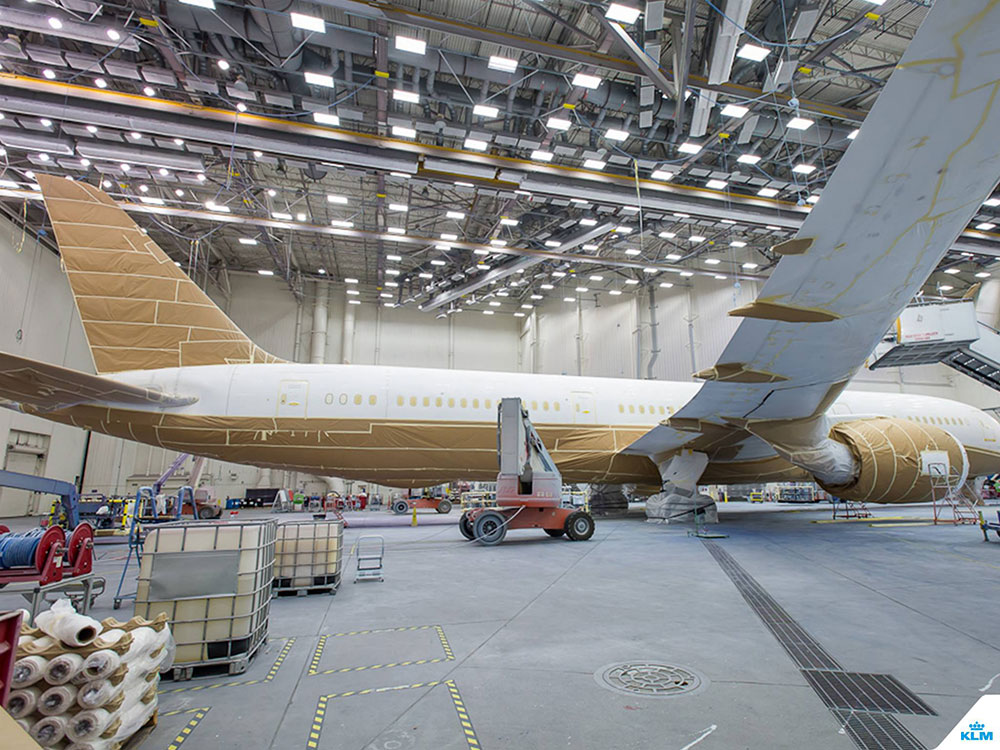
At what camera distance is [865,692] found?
307 centimetres

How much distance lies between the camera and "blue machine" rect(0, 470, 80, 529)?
22.4 ft

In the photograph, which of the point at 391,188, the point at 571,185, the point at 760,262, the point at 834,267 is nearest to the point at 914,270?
the point at 834,267

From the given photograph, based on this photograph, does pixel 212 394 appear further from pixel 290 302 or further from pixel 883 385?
pixel 883 385

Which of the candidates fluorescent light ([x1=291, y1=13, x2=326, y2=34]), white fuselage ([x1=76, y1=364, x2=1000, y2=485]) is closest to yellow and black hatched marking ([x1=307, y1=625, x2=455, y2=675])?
white fuselage ([x1=76, y1=364, x2=1000, y2=485])

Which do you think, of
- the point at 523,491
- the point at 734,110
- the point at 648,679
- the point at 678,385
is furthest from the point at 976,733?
the point at 678,385

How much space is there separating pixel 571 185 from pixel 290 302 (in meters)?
20.5

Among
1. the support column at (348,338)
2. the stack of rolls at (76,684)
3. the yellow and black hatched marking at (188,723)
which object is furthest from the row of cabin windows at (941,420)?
the support column at (348,338)

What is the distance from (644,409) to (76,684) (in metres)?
12.8

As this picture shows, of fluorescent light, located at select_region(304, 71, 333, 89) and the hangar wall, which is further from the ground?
fluorescent light, located at select_region(304, 71, 333, 89)

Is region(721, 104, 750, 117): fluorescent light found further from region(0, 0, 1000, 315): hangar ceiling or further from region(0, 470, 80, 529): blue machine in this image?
region(0, 470, 80, 529): blue machine

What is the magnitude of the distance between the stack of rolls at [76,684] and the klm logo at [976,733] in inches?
148

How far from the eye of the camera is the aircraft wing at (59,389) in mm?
6969

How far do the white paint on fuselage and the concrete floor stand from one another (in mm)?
4421

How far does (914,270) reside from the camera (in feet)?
17.9
